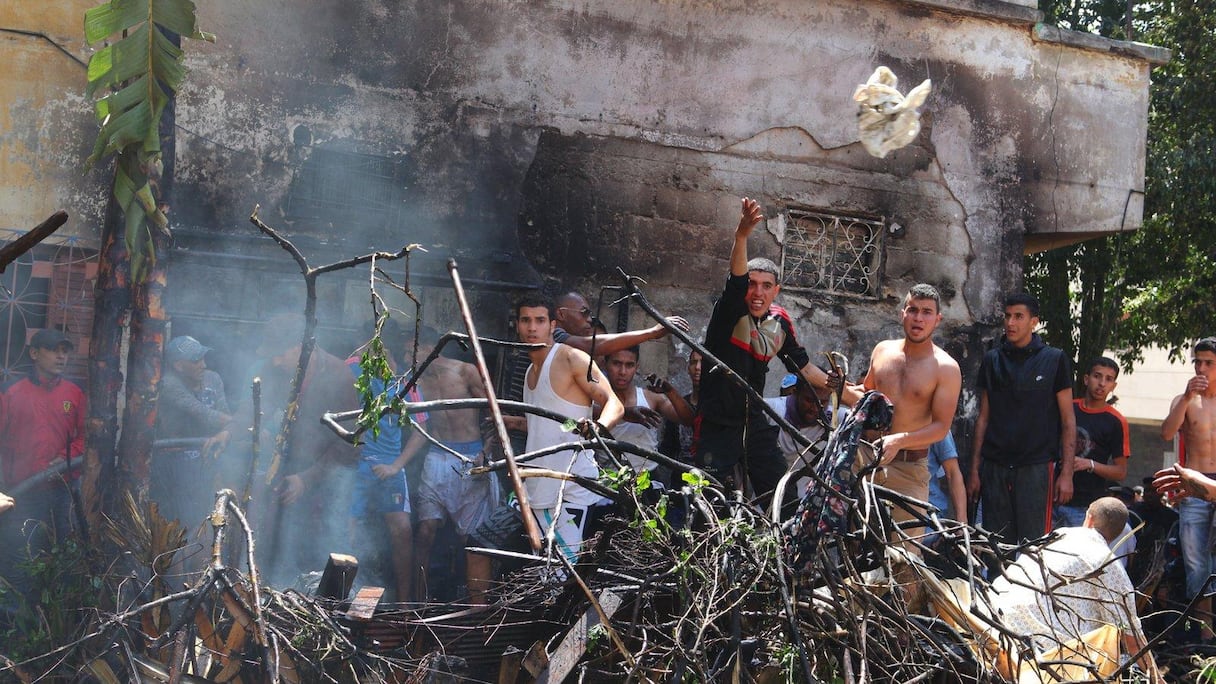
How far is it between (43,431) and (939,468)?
5.93 m

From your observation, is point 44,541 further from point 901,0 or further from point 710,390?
point 901,0

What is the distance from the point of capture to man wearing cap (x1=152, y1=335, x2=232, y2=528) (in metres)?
6.74

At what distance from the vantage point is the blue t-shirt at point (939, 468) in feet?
26.0

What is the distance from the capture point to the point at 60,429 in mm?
6828

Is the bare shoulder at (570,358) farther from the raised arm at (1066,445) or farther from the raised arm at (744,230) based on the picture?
the raised arm at (1066,445)

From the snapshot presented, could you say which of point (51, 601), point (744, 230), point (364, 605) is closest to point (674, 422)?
point (744, 230)

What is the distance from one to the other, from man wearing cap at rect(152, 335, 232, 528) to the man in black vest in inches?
202

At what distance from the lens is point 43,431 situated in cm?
679

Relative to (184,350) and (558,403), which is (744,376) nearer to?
(558,403)

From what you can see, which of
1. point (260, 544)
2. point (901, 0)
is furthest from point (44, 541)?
point (901, 0)

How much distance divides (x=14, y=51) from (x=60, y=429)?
3.06 meters

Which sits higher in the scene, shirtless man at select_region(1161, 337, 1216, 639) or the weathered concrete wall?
the weathered concrete wall

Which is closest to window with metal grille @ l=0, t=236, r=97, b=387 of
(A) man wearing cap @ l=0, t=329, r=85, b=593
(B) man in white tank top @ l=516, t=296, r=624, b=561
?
(A) man wearing cap @ l=0, t=329, r=85, b=593

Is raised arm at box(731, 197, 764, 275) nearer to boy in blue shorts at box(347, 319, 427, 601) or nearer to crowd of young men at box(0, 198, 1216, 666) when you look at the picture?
crowd of young men at box(0, 198, 1216, 666)
